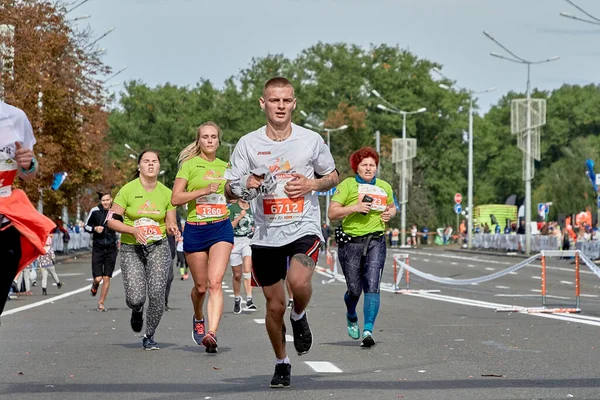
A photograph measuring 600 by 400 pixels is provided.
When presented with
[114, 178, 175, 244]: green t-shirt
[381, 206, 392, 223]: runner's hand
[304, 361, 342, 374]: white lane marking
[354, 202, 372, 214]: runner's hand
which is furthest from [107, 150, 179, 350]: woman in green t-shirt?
[304, 361, 342, 374]: white lane marking

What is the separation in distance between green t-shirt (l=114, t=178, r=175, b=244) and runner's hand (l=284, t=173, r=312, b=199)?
403cm

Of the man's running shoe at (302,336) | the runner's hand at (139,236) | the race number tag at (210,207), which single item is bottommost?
the man's running shoe at (302,336)

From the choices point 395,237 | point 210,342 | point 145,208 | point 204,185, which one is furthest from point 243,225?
point 395,237

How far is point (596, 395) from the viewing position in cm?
815

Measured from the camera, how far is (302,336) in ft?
29.2

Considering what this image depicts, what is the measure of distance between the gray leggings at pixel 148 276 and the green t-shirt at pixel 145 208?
10 cm

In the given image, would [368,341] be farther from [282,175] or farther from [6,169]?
[6,169]

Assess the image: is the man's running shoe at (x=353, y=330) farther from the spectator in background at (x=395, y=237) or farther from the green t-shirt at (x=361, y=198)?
the spectator in background at (x=395, y=237)

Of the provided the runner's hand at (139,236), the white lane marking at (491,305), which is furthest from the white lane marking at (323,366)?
the white lane marking at (491,305)

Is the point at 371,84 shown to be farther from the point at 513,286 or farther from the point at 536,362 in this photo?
the point at 536,362

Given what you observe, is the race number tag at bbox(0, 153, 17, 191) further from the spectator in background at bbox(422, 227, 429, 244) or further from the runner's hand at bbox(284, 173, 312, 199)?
the spectator in background at bbox(422, 227, 429, 244)

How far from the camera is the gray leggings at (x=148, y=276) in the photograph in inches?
488

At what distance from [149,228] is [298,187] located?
412cm

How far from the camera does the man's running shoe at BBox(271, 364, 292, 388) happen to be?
8875mm
